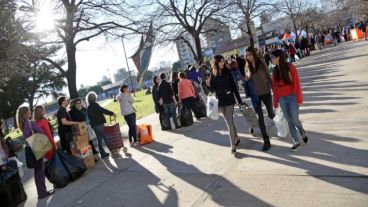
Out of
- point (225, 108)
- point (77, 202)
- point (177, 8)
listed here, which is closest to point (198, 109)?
point (225, 108)

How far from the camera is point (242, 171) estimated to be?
584cm

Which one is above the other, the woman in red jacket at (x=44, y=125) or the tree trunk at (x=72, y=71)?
the tree trunk at (x=72, y=71)

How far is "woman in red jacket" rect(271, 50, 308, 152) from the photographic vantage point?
6.12 m

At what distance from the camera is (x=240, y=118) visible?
10.2m

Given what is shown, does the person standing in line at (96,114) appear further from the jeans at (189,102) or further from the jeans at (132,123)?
the jeans at (189,102)

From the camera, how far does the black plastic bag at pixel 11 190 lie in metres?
6.66

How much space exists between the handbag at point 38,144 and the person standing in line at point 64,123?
3.99 feet

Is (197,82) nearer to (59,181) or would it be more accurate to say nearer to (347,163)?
(59,181)

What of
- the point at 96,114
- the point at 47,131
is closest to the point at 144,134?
the point at 96,114

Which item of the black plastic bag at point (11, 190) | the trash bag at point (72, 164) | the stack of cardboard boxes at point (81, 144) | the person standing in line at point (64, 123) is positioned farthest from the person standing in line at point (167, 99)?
the black plastic bag at point (11, 190)

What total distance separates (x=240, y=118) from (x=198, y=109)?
72.7 inches

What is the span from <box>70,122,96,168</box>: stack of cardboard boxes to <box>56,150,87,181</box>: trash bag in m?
0.41

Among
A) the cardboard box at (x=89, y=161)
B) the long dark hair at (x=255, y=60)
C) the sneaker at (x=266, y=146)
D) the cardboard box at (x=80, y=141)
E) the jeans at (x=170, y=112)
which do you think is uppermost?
the long dark hair at (x=255, y=60)

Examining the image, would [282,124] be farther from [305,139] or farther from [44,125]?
[44,125]
